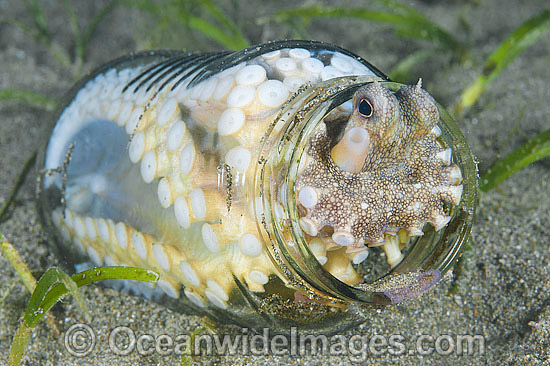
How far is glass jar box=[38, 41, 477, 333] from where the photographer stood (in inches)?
37.9

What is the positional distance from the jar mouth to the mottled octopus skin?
4cm

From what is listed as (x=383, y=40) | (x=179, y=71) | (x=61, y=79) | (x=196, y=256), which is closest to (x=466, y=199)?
(x=196, y=256)

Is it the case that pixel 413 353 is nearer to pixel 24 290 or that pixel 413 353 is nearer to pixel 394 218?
pixel 394 218

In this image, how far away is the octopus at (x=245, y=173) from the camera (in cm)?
98

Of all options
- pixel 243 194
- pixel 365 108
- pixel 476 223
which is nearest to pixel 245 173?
pixel 243 194

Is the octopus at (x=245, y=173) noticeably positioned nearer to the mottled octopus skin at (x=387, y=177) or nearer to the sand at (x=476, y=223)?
the mottled octopus skin at (x=387, y=177)

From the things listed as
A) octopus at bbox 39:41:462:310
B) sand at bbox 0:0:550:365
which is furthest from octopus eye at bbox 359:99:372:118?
sand at bbox 0:0:550:365

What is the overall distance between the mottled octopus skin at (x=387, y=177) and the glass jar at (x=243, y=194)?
0.02 meters

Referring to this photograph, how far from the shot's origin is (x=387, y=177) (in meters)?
1.03

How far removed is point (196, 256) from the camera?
107 centimetres

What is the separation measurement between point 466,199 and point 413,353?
0.42 m

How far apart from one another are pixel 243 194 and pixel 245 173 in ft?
0.14

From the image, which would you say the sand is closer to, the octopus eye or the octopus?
the octopus

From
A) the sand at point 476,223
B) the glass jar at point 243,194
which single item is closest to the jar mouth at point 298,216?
the glass jar at point 243,194
